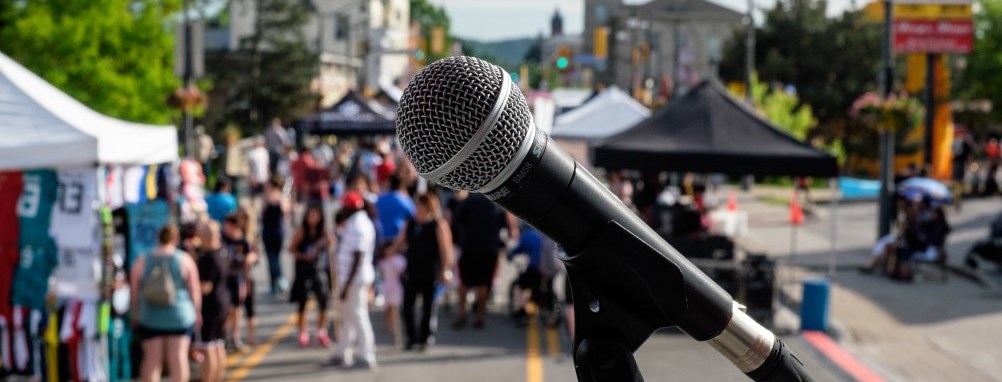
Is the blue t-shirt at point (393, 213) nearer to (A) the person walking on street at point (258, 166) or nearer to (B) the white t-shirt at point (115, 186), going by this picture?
(B) the white t-shirt at point (115, 186)

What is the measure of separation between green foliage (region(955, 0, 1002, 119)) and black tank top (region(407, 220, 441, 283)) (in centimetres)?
4946

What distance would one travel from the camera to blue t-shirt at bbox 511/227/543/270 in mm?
14330

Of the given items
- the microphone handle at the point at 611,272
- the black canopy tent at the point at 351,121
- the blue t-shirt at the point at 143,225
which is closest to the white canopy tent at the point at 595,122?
the black canopy tent at the point at 351,121

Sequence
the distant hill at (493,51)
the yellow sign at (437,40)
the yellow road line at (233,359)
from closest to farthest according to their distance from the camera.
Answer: the distant hill at (493,51) → the yellow road line at (233,359) → the yellow sign at (437,40)

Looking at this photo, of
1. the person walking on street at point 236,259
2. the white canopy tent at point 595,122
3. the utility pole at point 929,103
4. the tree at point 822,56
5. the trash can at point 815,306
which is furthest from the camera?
the tree at point 822,56

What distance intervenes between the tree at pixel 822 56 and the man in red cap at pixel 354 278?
44426 mm

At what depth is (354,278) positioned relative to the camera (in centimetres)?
1172

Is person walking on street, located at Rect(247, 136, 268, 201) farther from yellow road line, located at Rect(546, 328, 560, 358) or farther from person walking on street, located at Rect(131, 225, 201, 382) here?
person walking on street, located at Rect(131, 225, 201, 382)

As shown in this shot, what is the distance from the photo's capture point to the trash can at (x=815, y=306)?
1384 cm

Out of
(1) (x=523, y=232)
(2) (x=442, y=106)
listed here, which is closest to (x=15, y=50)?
(1) (x=523, y=232)

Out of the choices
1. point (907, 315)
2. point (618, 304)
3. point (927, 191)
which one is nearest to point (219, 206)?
point (907, 315)

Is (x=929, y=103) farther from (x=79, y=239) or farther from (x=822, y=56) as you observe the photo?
(x=822, y=56)

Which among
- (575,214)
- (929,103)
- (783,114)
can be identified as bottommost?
(783,114)

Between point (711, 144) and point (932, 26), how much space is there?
38.2ft
